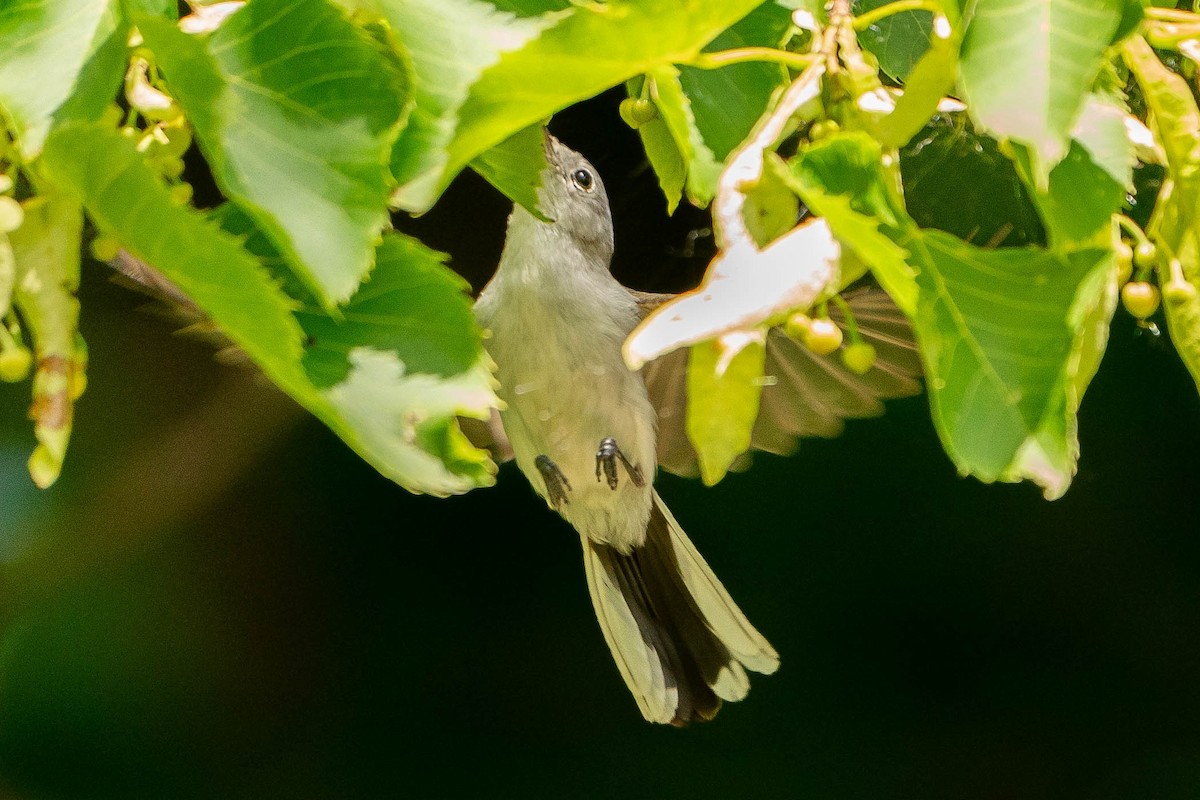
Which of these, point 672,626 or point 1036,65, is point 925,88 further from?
point 672,626

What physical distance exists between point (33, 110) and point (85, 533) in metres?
1.70

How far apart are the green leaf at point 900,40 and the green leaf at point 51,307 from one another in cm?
42

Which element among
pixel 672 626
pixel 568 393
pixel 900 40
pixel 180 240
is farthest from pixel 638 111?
pixel 672 626

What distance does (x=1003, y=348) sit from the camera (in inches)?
16.4

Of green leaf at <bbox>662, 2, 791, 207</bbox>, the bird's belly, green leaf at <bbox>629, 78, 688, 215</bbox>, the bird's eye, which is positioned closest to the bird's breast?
the bird's belly

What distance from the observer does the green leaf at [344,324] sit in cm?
39

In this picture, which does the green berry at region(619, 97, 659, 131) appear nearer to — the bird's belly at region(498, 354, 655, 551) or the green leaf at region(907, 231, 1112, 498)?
the green leaf at region(907, 231, 1112, 498)

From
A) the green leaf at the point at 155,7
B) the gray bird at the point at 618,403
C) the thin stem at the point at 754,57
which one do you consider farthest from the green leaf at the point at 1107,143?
the gray bird at the point at 618,403

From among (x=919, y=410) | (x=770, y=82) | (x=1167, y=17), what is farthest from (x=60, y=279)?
(x=919, y=410)

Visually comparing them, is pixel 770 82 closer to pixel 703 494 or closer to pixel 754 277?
pixel 754 277

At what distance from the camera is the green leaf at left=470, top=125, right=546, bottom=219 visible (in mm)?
503

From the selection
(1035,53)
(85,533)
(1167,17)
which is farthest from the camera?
(85,533)

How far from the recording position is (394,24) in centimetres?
41

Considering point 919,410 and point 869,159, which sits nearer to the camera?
point 869,159
